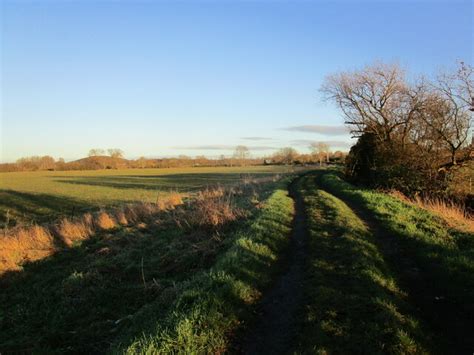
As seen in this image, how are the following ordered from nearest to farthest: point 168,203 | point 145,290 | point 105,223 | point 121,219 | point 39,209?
point 145,290 < point 105,223 < point 121,219 < point 168,203 < point 39,209

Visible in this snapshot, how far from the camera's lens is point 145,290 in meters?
8.88

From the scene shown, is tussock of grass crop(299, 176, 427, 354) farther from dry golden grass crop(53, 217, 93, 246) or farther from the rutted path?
dry golden grass crop(53, 217, 93, 246)

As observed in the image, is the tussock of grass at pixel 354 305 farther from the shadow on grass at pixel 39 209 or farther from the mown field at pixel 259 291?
the shadow on grass at pixel 39 209

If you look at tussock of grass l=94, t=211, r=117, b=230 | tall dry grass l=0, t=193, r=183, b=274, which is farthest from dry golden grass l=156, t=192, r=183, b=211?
tussock of grass l=94, t=211, r=117, b=230

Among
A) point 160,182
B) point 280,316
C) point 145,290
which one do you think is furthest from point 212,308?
point 160,182

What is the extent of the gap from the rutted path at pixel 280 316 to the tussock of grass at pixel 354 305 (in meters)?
0.23

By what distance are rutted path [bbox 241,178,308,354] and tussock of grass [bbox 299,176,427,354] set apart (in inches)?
9.2

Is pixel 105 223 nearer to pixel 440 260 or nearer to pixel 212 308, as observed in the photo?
pixel 212 308

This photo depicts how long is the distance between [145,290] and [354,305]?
5294mm

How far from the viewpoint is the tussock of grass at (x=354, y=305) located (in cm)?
505

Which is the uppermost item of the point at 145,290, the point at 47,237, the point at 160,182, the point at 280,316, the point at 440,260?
the point at 440,260

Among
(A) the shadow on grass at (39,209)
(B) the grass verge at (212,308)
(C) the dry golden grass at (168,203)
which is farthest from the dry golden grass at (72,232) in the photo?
(B) the grass verge at (212,308)

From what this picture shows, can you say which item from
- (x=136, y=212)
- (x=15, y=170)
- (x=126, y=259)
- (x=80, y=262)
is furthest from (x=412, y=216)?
(x=15, y=170)

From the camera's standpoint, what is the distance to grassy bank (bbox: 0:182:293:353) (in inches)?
236
